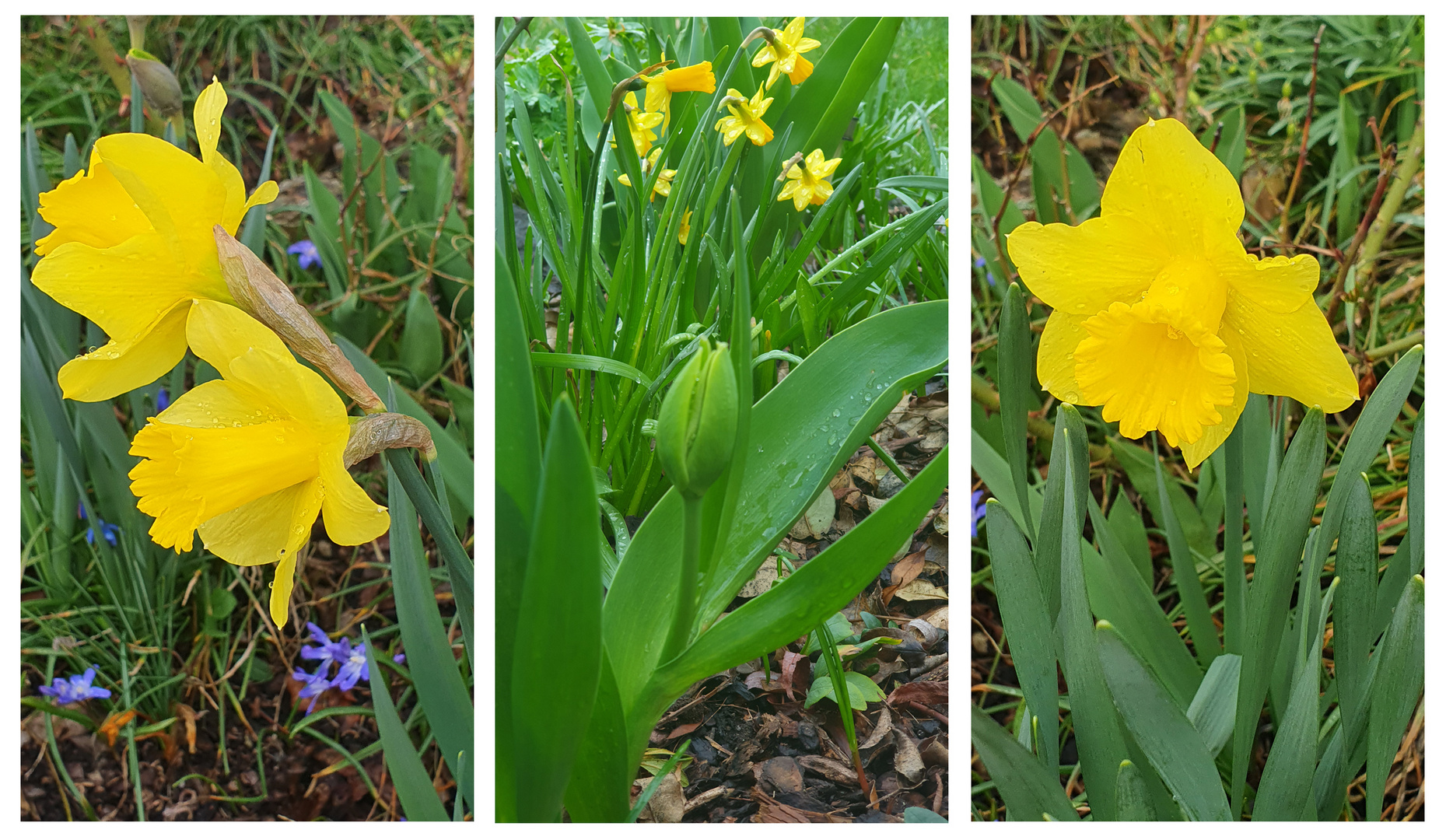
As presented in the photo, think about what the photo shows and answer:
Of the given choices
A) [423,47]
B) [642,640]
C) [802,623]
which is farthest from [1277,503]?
[423,47]

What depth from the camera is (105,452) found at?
0.90 m

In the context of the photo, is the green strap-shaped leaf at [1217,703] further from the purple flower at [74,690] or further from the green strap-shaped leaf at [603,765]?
the purple flower at [74,690]

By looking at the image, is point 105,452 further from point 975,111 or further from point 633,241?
point 975,111

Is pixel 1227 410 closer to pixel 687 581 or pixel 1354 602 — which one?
pixel 1354 602

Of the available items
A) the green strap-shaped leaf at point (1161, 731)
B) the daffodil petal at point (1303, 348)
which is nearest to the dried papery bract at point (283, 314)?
the green strap-shaped leaf at point (1161, 731)

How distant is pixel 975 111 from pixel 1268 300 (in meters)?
0.35

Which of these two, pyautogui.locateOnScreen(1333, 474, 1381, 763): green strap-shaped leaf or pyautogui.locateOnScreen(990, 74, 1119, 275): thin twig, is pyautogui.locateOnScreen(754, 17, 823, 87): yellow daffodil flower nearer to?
pyautogui.locateOnScreen(990, 74, 1119, 275): thin twig

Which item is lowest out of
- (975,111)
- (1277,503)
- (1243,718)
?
(1243,718)

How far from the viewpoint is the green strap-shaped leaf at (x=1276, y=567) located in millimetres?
663

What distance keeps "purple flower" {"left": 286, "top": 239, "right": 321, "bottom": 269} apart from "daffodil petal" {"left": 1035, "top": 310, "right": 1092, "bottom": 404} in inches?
30.6

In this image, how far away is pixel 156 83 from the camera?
0.83 metres

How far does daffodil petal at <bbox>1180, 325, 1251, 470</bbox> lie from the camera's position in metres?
0.69

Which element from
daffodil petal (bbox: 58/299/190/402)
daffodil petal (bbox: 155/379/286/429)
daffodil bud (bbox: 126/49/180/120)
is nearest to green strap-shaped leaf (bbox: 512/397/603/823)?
daffodil petal (bbox: 155/379/286/429)

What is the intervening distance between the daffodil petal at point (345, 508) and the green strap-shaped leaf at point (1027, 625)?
18.3 inches
